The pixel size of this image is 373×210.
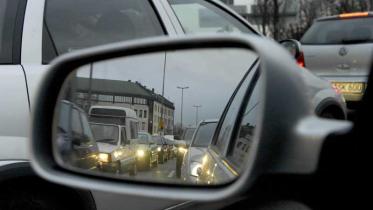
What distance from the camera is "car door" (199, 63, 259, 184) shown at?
4.27 feet

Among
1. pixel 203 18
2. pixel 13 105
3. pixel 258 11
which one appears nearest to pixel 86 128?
pixel 13 105

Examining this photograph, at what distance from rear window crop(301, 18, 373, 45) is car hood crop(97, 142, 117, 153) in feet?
17.7

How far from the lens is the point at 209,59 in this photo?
126 cm

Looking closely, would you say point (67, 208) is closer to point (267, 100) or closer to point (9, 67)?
point (9, 67)

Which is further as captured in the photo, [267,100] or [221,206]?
[221,206]

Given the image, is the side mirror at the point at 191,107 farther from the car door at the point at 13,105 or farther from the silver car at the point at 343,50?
the silver car at the point at 343,50

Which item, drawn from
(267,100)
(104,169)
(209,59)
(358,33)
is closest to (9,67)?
(104,169)

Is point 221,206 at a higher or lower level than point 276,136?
lower

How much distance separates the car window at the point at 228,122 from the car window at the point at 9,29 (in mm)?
1260

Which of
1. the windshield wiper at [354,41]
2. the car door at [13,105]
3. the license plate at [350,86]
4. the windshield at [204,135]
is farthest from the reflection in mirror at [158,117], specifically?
the windshield wiper at [354,41]

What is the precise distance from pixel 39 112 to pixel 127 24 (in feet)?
5.43

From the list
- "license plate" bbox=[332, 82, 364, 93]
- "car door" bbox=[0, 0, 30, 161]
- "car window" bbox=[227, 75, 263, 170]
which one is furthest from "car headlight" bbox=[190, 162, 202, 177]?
"license plate" bbox=[332, 82, 364, 93]

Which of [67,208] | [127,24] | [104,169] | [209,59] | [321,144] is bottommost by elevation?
[67,208]

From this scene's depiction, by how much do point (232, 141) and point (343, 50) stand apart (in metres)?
5.57
